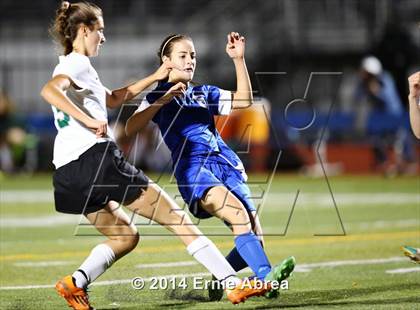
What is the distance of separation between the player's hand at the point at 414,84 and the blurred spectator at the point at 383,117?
1280 centimetres

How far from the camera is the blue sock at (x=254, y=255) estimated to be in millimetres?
6086

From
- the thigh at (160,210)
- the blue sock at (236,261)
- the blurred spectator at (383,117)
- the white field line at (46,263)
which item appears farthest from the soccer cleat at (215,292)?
the blurred spectator at (383,117)

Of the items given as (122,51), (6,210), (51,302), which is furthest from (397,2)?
(51,302)

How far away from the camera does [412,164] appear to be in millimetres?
19938

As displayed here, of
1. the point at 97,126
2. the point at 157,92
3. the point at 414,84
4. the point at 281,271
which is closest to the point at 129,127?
the point at 157,92

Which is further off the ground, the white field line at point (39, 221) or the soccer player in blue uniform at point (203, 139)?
the soccer player in blue uniform at point (203, 139)

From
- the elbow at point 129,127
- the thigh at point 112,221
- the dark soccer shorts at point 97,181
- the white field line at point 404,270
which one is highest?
the elbow at point 129,127

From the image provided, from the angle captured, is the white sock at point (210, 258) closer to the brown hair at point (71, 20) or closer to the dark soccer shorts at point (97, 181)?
the dark soccer shorts at point (97, 181)

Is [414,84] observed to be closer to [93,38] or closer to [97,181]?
[93,38]

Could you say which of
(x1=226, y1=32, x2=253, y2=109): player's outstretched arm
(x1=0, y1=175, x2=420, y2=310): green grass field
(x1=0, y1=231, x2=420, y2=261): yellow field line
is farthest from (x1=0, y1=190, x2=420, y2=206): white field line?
(x1=226, y1=32, x2=253, y2=109): player's outstretched arm

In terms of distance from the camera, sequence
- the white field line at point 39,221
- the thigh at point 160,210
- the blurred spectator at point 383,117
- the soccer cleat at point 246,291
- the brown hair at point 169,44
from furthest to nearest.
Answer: the blurred spectator at point 383,117, the white field line at point 39,221, the brown hair at point 169,44, the thigh at point 160,210, the soccer cleat at point 246,291

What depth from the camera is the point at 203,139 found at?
653 centimetres

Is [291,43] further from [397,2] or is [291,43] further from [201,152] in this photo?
[201,152]

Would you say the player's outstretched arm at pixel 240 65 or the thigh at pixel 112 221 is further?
the player's outstretched arm at pixel 240 65
